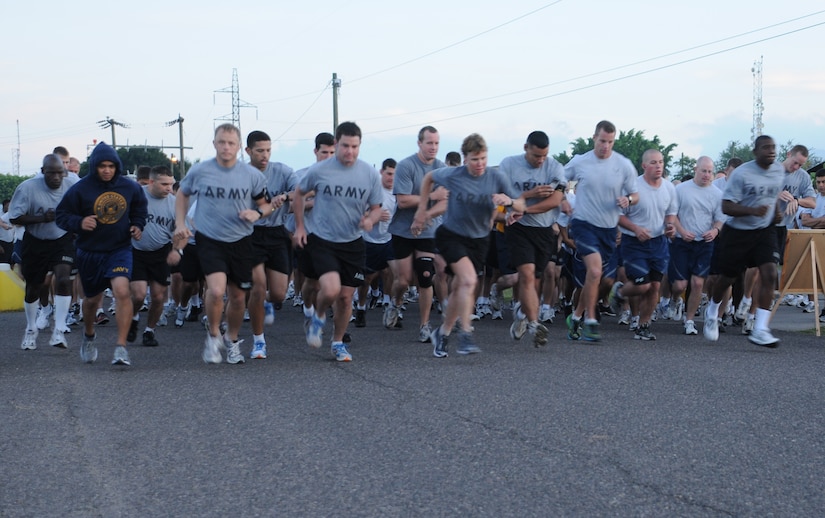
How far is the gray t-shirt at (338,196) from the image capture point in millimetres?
9766

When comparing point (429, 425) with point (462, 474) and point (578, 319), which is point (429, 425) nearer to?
point (462, 474)

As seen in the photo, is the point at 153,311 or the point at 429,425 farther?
the point at 153,311

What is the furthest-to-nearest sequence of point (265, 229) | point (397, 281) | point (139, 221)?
point (397, 281)
point (265, 229)
point (139, 221)

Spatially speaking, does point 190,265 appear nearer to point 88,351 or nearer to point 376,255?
point 376,255

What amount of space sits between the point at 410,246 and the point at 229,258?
318cm

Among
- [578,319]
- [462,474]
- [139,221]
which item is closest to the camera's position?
[462,474]

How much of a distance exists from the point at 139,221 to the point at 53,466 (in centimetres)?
442

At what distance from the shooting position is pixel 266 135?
11.3 meters

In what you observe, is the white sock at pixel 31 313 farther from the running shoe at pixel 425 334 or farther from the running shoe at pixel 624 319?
the running shoe at pixel 624 319

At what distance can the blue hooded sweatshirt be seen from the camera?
9.65 meters

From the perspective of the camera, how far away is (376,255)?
15211 mm

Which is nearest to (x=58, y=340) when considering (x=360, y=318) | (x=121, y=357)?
(x=121, y=357)

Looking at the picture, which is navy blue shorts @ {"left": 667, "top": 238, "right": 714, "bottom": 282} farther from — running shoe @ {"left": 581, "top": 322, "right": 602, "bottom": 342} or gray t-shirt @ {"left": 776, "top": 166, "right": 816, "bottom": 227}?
running shoe @ {"left": 581, "top": 322, "right": 602, "bottom": 342}

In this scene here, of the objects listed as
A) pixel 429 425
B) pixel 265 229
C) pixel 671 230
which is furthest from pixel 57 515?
pixel 671 230
